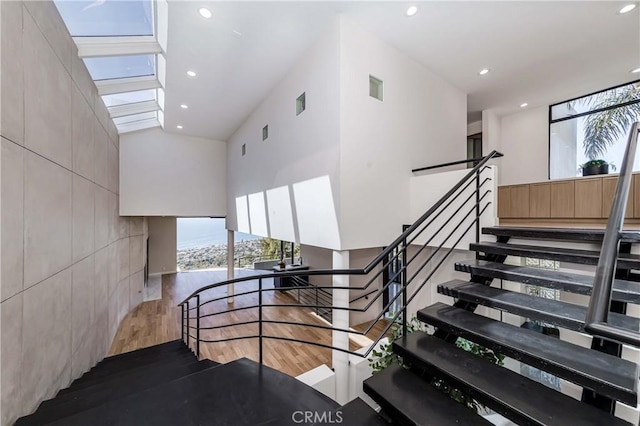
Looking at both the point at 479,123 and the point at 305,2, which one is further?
the point at 479,123

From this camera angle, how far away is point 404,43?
3584 mm

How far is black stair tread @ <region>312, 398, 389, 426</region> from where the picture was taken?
1.44 meters

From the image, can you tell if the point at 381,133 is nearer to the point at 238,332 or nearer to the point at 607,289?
the point at 607,289

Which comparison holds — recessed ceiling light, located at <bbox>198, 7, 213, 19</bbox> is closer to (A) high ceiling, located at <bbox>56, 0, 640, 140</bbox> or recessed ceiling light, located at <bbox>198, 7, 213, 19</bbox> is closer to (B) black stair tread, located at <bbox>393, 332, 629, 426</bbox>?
(A) high ceiling, located at <bbox>56, 0, 640, 140</bbox>

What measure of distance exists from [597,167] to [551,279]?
4022mm

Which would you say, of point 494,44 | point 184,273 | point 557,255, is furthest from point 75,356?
point 184,273

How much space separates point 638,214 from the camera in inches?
147

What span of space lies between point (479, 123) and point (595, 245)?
4.94 metres

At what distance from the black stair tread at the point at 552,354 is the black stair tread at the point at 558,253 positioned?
2.74ft

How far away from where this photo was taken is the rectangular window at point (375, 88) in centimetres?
350

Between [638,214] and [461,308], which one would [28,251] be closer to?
[461,308]

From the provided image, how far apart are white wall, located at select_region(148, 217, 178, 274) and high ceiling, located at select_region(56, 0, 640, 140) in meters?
8.74

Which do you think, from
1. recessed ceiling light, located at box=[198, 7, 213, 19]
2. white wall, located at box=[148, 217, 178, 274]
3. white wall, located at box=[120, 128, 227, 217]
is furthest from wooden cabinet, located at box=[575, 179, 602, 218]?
white wall, located at box=[148, 217, 178, 274]

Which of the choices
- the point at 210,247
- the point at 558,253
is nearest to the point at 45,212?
the point at 558,253
